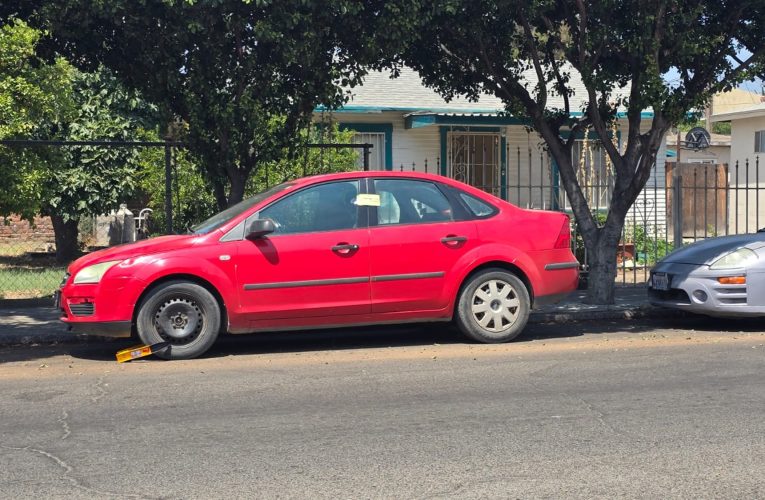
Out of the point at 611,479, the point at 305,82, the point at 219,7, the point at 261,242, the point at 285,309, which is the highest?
the point at 219,7

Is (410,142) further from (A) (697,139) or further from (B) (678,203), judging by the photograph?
(A) (697,139)

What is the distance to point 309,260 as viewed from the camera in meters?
8.64

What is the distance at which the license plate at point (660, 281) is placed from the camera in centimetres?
1032

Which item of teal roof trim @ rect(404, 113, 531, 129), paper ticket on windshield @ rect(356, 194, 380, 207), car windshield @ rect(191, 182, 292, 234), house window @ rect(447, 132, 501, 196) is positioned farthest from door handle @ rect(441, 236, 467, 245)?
house window @ rect(447, 132, 501, 196)

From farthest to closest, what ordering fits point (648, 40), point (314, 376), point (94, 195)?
point (94, 195)
point (648, 40)
point (314, 376)

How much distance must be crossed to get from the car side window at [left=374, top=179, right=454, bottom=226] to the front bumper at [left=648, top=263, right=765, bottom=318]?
285cm

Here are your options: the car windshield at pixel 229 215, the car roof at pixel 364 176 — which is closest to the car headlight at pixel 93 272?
the car windshield at pixel 229 215

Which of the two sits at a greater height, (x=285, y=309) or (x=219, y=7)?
(x=219, y=7)

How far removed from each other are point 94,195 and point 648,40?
12.0 metres

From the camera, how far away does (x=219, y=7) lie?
31.8 feet

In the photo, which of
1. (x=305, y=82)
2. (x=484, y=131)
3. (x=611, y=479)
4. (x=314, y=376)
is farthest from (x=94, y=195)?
(x=611, y=479)

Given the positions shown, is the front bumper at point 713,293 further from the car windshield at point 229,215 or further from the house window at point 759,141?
the house window at point 759,141

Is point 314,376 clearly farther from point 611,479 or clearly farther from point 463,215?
point 611,479

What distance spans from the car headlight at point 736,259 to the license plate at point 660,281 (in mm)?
546
